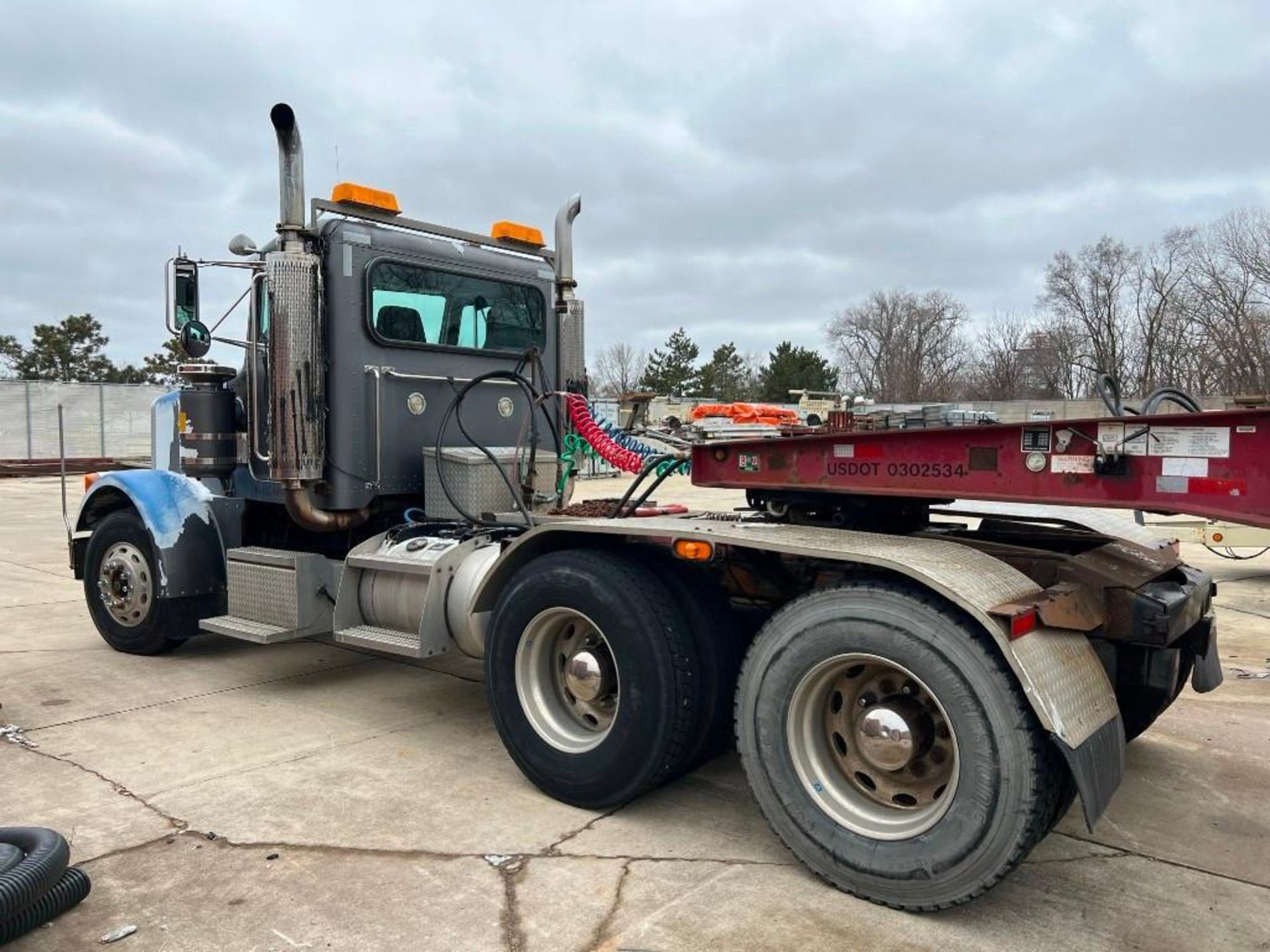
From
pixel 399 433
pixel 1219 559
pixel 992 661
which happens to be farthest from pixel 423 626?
pixel 1219 559

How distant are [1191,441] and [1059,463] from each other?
0.37 metres

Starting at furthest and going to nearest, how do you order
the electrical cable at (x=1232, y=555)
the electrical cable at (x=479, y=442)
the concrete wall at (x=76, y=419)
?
the concrete wall at (x=76, y=419) → the electrical cable at (x=1232, y=555) → the electrical cable at (x=479, y=442)

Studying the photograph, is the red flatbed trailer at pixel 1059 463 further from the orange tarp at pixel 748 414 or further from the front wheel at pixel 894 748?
the orange tarp at pixel 748 414

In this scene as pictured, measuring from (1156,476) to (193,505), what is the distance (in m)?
5.50

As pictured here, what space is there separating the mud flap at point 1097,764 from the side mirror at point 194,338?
500cm

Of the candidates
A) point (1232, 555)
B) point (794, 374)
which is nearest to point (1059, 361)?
point (794, 374)

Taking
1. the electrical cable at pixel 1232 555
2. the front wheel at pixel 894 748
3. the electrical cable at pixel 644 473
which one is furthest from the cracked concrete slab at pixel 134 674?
the electrical cable at pixel 1232 555

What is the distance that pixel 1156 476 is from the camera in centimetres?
280

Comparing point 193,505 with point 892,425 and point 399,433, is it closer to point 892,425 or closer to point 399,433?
point 399,433

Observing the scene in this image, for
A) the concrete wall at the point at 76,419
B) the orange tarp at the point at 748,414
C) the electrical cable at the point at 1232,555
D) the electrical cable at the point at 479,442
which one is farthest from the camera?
the concrete wall at the point at 76,419

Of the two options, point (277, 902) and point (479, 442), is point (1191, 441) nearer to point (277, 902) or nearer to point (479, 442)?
point (277, 902)

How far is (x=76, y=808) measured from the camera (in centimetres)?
384

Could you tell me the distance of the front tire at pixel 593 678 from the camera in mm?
3555

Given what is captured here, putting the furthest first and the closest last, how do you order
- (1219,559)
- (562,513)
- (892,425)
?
1. (1219,559)
2. (562,513)
3. (892,425)
